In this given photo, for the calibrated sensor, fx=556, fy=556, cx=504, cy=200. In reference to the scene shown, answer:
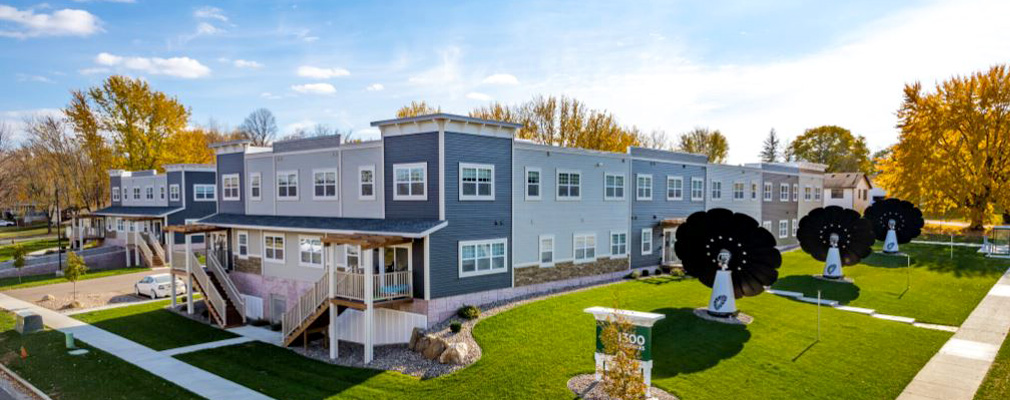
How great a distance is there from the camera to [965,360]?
16000mm

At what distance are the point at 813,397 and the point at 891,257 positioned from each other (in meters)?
27.8

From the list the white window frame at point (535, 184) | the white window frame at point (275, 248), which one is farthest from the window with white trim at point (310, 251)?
the white window frame at point (535, 184)

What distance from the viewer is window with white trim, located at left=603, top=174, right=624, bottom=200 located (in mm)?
28312

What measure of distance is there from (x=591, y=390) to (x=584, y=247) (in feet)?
44.0

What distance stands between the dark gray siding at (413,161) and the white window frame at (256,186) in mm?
9957

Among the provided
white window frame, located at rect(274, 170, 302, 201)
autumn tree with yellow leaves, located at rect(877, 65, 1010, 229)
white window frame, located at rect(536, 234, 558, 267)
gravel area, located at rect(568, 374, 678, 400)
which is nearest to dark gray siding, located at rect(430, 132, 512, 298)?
white window frame, located at rect(536, 234, 558, 267)

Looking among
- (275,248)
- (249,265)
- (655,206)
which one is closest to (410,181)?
(275,248)

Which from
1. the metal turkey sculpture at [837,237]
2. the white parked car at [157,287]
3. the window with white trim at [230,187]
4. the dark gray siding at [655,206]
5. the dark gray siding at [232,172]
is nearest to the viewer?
the metal turkey sculpture at [837,237]

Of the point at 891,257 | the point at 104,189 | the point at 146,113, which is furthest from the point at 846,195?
the point at 104,189

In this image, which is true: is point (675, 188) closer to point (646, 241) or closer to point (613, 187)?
point (646, 241)

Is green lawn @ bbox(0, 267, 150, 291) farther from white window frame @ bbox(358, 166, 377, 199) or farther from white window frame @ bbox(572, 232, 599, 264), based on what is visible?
white window frame @ bbox(572, 232, 599, 264)

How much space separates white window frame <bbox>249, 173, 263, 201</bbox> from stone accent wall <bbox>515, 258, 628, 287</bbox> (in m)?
14.5

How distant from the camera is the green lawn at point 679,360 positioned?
570 inches

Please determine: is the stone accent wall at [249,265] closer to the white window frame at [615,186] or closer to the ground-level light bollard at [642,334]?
the white window frame at [615,186]
